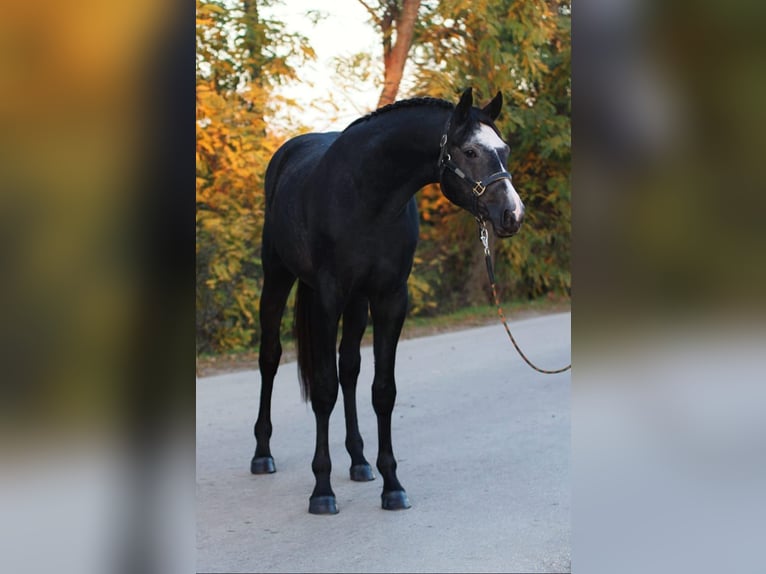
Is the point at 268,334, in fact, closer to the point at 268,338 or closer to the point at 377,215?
the point at 268,338

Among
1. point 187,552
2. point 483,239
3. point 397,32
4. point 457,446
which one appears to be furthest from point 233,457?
point 397,32

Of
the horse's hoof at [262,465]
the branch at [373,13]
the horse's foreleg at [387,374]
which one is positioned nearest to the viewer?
the horse's foreleg at [387,374]

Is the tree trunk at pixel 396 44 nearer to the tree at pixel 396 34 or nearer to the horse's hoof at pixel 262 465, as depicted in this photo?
the tree at pixel 396 34

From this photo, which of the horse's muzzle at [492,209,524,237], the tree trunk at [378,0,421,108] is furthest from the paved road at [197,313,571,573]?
the tree trunk at [378,0,421,108]

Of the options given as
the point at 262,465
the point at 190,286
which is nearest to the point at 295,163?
the point at 262,465

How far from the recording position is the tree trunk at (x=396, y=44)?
978 cm

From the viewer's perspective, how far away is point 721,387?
1.65 m

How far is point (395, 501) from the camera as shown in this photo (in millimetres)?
4629

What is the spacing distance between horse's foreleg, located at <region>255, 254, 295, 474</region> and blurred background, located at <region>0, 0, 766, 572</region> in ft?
12.5

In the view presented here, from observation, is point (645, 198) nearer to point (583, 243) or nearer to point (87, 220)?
point (583, 243)

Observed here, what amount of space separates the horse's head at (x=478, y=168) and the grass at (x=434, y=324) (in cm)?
501

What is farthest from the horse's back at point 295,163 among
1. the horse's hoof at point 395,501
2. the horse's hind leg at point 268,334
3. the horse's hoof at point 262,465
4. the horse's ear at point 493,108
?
the horse's hoof at point 395,501

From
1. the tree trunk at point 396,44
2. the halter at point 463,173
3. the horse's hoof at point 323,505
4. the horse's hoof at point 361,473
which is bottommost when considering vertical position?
the horse's hoof at point 361,473

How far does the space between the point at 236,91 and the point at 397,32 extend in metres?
1.85
